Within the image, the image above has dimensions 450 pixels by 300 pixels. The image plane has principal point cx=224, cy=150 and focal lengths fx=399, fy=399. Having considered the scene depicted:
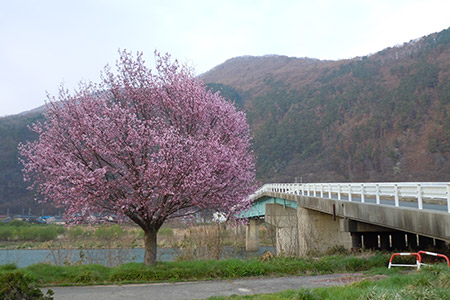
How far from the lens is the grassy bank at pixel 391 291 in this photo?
7852mm

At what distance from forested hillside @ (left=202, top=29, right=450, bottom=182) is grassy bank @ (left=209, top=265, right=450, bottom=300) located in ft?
263

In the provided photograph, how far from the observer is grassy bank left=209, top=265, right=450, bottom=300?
7852 millimetres

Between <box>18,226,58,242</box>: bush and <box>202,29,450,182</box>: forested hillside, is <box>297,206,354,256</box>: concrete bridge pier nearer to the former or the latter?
<box>18,226,58,242</box>: bush

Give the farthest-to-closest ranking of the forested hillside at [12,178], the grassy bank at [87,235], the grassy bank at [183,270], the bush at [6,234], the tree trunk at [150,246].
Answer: the forested hillside at [12,178] < the bush at [6,234] < the grassy bank at [87,235] < the tree trunk at [150,246] < the grassy bank at [183,270]

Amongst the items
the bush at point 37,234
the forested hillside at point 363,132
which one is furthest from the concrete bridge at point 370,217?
the forested hillside at point 363,132

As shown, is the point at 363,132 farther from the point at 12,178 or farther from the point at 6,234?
the point at 12,178

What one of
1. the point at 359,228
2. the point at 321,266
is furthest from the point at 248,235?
the point at 321,266

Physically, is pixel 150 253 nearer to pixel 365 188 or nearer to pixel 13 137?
pixel 365 188

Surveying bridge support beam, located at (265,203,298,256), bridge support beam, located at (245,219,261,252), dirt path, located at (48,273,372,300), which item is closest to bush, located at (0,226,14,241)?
bridge support beam, located at (245,219,261,252)

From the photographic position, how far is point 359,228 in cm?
2058

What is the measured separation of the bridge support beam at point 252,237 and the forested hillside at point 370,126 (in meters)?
41.6

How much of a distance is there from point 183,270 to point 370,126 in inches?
4173

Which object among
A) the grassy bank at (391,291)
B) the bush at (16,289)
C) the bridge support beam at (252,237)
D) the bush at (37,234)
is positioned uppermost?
the bush at (16,289)

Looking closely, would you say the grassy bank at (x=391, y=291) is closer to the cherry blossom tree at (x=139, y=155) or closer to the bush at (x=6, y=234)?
the cherry blossom tree at (x=139, y=155)
